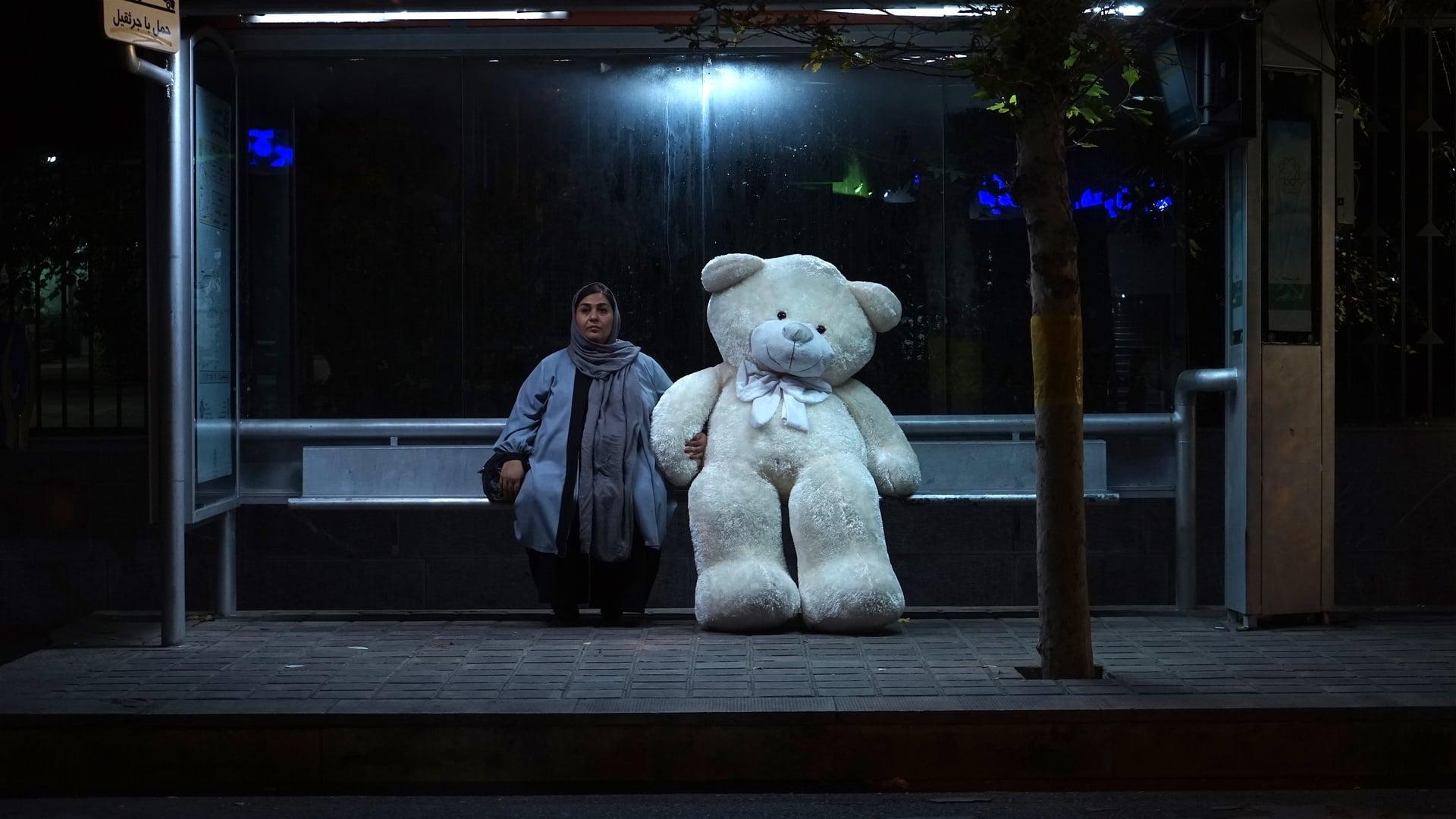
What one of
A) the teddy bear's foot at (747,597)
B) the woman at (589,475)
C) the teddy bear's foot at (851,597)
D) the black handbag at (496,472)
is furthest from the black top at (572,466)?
the teddy bear's foot at (851,597)

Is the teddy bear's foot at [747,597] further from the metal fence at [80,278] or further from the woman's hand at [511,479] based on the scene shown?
the metal fence at [80,278]

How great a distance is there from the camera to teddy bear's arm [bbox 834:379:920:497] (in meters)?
7.14

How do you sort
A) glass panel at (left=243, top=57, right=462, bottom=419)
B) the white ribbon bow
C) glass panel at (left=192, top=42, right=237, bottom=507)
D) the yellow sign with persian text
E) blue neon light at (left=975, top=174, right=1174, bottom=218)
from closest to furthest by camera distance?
the yellow sign with persian text, the white ribbon bow, glass panel at (left=192, top=42, right=237, bottom=507), blue neon light at (left=975, top=174, right=1174, bottom=218), glass panel at (left=243, top=57, right=462, bottom=419)

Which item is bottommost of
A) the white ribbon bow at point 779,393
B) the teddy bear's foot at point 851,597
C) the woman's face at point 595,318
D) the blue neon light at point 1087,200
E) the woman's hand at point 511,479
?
the teddy bear's foot at point 851,597

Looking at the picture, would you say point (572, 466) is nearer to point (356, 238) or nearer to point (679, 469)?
point (679, 469)

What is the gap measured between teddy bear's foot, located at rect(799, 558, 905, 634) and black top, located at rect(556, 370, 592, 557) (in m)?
1.03

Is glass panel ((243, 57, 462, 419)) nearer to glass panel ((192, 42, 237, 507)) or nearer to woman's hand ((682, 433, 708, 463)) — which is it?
glass panel ((192, 42, 237, 507))

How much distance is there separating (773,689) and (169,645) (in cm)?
261

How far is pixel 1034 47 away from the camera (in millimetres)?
5496

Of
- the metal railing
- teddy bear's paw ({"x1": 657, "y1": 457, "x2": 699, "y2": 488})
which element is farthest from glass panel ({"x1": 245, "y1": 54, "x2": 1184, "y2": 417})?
teddy bear's paw ({"x1": 657, "y1": 457, "x2": 699, "y2": 488})

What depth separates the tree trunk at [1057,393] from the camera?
5742mm

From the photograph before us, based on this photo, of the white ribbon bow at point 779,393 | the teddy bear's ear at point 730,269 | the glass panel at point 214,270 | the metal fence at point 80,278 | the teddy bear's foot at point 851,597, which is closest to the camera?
the teddy bear's foot at point 851,597

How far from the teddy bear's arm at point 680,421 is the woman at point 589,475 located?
48 millimetres

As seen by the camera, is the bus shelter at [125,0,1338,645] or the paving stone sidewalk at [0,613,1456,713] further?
the bus shelter at [125,0,1338,645]
